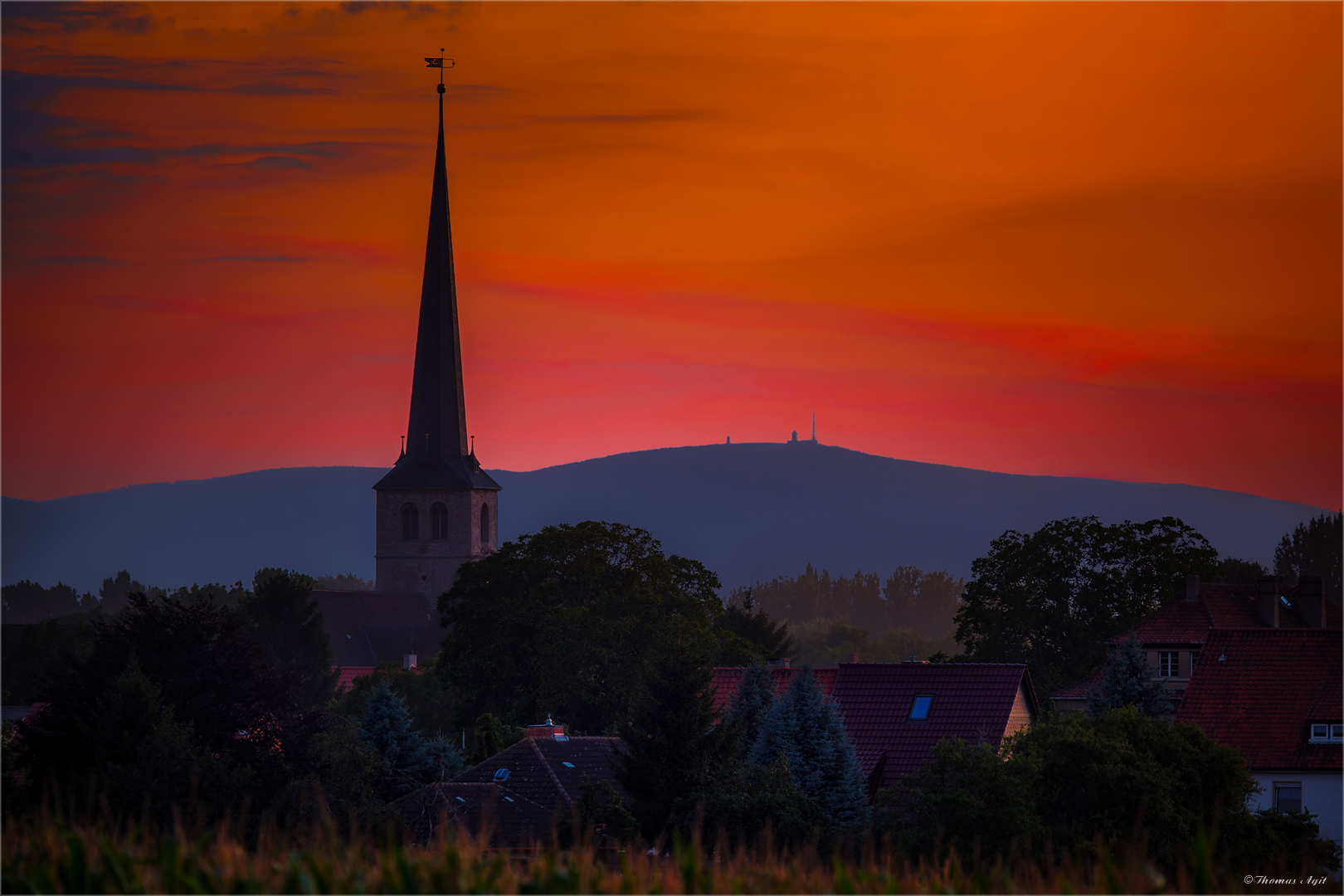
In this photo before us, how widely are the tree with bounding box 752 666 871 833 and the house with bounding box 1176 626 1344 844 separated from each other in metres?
11.1

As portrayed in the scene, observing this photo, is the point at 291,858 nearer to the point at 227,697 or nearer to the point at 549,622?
the point at 227,697

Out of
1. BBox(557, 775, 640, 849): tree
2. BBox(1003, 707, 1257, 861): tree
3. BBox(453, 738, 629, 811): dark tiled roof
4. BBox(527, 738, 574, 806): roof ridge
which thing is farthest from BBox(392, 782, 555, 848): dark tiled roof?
BBox(1003, 707, 1257, 861): tree

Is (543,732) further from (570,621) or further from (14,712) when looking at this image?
(14,712)

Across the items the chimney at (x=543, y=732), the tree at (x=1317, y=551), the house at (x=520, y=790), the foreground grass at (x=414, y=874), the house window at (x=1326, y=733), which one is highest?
the tree at (x=1317, y=551)

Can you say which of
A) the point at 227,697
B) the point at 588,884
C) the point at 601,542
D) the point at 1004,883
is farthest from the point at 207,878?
the point at 601,542

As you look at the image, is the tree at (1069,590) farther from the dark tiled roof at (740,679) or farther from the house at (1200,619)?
the dark tiled roof at (740,679)

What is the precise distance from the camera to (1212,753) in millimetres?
28500

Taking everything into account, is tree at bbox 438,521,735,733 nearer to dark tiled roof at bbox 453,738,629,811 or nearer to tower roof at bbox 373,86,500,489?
dark tiled roof at bbox 453,738,629,811

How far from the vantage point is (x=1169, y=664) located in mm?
52875

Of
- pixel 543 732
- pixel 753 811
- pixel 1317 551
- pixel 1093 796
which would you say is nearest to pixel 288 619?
pixel 543 732

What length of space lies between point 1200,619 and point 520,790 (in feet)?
95.6

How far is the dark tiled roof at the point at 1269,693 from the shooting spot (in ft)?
125

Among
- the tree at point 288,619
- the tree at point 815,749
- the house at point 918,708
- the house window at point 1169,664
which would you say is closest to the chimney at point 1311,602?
the house window at point 1169,664

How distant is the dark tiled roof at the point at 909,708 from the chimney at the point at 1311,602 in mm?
20949
